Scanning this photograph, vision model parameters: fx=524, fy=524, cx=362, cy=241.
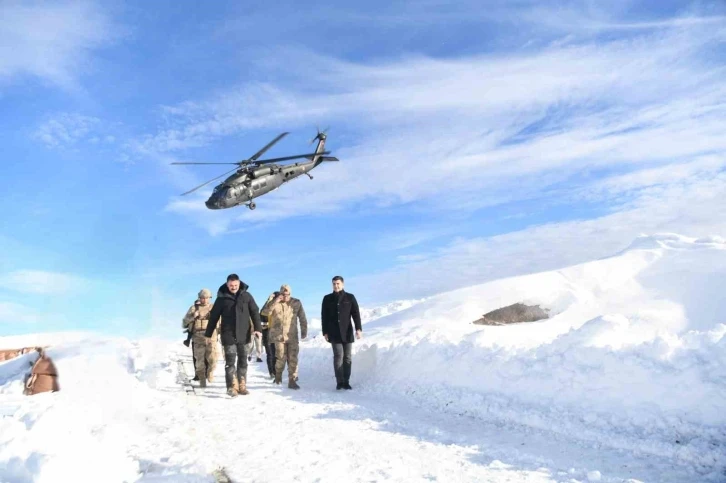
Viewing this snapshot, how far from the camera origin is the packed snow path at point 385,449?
5.11m

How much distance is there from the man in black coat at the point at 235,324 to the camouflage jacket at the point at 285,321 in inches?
30.8

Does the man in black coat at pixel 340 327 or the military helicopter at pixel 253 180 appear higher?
the military helicopter at pixel 253 180

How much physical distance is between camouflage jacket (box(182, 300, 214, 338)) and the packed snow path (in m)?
2.97

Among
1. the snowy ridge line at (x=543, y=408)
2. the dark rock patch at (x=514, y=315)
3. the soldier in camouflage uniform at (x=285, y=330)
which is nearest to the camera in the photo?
the snowy ridge line at (x=543, y=408)

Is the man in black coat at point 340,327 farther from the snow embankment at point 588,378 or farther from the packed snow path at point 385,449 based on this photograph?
the packed snow path at point 385,449

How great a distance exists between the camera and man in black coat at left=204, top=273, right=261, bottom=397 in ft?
34.1

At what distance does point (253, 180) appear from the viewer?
29719mm

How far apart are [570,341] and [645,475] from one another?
12.5ft

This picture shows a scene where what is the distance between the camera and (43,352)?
1067 cm

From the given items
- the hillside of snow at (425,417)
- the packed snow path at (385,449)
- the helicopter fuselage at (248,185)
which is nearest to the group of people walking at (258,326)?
the hillside of snow at (425,417)

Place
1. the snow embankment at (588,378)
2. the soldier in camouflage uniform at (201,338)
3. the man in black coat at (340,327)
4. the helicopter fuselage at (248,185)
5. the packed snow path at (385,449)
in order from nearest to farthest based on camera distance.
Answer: the packed snow path at (385,449) < the snow embankment at (588,378) < the man in black coat at (340,327) < the soldier in camouflage uniform at (201,338) < the helicopter fuselage at (248,185)

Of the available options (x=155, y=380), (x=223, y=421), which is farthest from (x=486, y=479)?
(x=155, y=380)

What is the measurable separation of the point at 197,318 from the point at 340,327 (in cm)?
321

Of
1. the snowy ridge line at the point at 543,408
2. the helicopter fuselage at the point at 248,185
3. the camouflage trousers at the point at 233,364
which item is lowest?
the snowy ridge line at the point at 543,408
